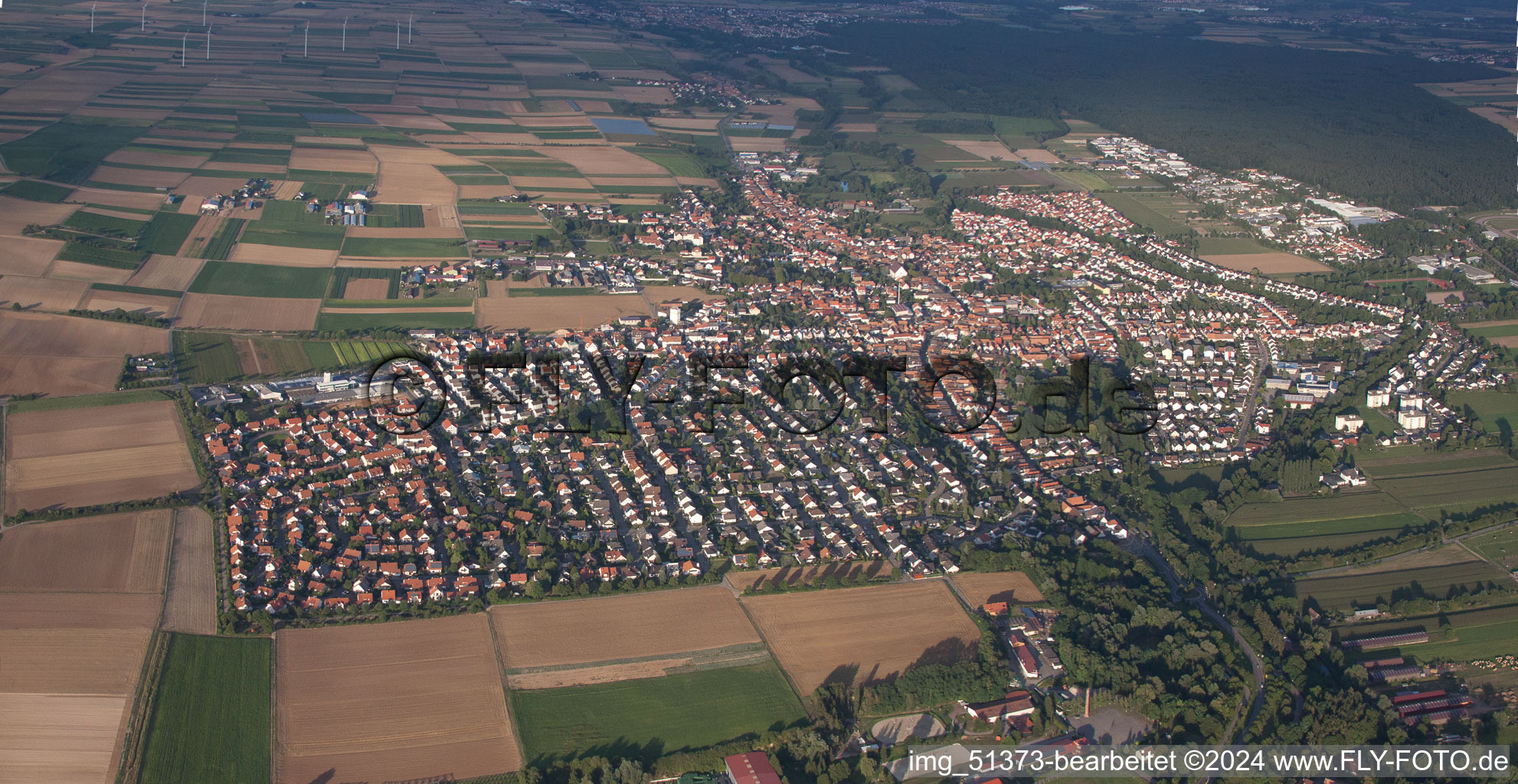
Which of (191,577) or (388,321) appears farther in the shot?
(388,321)

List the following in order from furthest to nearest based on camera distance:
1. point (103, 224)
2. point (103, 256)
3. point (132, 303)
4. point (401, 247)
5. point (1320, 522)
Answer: point (401, 247), point (103, 224), point (103, 256), point (132, 303), point (1320, 522)

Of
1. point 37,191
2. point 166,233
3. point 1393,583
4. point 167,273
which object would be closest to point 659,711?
point 1393,583

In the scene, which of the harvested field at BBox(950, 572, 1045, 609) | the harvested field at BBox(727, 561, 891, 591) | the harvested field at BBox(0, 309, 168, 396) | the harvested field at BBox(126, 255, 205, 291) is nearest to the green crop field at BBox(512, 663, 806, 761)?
the harvested field at BBox(727, 561, 891, 591)

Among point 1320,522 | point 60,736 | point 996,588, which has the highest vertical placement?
point 1320,522

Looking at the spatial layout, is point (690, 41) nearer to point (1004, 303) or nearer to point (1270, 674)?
point (1004, 303)

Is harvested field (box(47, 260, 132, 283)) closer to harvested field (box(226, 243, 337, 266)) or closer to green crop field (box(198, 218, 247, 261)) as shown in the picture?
green crop field (box(198, 218, 247, 261))

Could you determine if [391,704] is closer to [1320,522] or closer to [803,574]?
[803,574]
